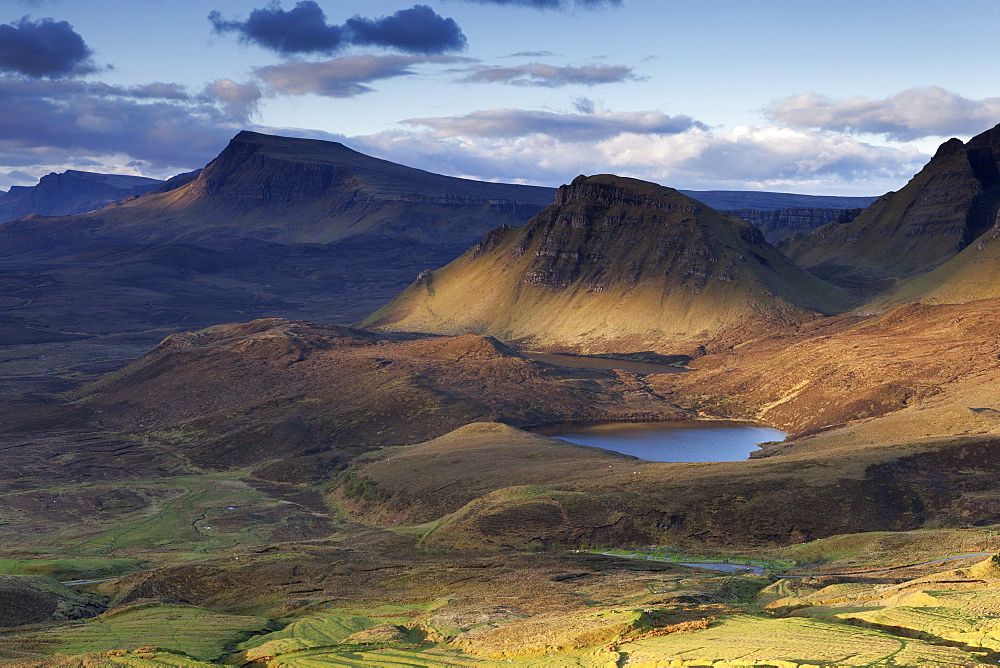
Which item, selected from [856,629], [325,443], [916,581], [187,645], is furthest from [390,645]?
[325,443]

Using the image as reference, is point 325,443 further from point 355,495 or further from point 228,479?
point 355,495

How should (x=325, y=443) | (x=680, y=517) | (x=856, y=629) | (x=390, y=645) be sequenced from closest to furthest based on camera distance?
(x=856, y=629) → (x=390, y=645) → (x=680, y=517) → (x=325, y=443)

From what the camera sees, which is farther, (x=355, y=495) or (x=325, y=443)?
(x=325, y=443)

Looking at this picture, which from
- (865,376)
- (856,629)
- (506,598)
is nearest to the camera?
(856,629)

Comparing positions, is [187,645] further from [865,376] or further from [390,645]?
[865,376]

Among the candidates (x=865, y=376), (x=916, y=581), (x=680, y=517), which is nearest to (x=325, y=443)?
(x=680, y=517)

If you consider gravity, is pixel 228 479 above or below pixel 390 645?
below

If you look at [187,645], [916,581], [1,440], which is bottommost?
[1,440]
